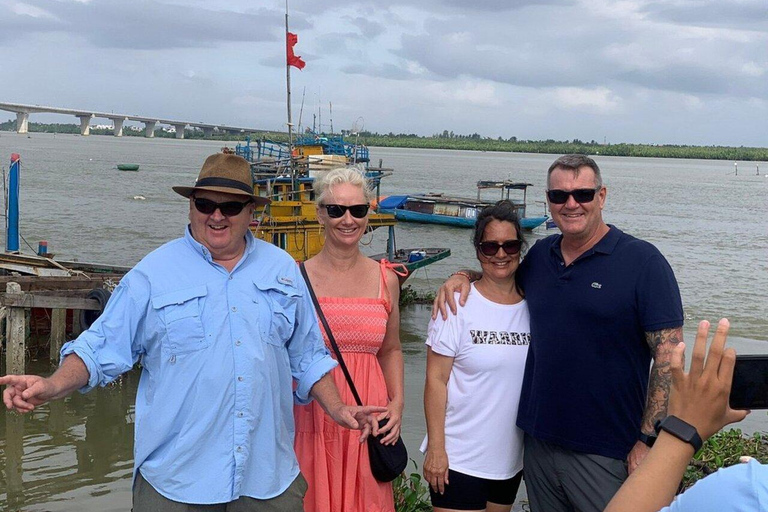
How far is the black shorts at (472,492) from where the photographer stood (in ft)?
11.8

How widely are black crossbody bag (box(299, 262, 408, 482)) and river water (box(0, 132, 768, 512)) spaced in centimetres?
497

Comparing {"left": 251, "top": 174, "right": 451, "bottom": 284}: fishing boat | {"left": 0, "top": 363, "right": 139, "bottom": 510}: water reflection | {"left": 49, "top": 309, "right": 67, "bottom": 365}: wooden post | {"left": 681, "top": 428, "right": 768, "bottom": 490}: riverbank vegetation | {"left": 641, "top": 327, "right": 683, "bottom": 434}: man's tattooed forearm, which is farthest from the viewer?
{"left": 251, "top": 174, "right": 451, "bottom": 284}: fishing boat

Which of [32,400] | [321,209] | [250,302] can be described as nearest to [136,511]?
[32,400]

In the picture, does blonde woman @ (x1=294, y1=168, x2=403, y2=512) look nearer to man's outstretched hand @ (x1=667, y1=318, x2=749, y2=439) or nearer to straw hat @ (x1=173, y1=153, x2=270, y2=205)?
straw hat @ (x1=173, y1=153, x2=270, y2=205)

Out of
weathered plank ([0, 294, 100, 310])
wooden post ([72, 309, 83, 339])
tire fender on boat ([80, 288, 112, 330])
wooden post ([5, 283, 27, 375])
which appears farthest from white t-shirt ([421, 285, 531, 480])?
wooden post ([72, 309, 83, 339])

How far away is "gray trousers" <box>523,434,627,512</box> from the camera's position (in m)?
3.35

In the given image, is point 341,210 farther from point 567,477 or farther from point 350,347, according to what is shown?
point 567,477

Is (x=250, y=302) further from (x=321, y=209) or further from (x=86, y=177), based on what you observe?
(x=86, y=177)

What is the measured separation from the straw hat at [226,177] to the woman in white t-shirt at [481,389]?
1113 millimetres

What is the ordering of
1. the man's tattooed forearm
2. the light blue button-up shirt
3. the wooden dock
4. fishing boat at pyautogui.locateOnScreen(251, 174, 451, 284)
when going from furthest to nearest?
fishing boat at pyautogui.locateOnScreen(251, 174, 451, 284) < the wooden dock < the man's tattooed forearm < the light blue button-up shirt

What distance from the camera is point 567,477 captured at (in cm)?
344

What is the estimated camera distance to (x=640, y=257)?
326 cm

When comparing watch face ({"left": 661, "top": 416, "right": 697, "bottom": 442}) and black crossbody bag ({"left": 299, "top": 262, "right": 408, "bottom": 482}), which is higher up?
watch face ({"left": 661, "top": 416, "right": 697, "bottom": 442})

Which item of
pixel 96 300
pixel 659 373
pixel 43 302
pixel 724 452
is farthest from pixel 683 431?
pixel 43 302
